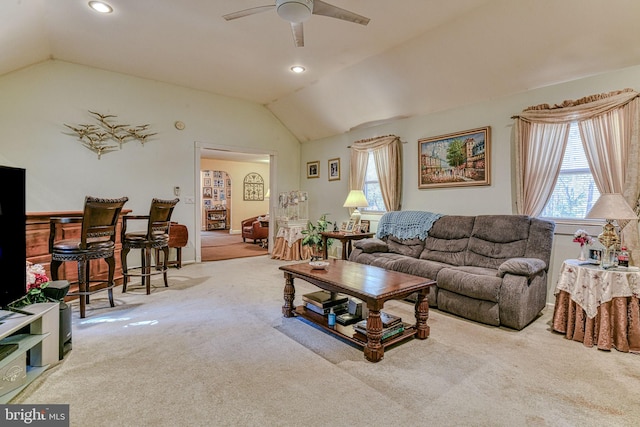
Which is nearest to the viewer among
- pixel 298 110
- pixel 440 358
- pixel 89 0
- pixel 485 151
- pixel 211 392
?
pixel 211 392

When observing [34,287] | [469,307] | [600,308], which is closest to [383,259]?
[469,307]

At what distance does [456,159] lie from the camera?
4.14m

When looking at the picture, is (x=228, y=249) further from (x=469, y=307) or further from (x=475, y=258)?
(x=469, y=307)

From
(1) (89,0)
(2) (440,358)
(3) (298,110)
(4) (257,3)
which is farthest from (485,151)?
(1) (89,0)

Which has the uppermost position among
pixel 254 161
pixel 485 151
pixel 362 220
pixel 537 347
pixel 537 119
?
pixel 254 161

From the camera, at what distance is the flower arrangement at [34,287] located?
2.03 meters

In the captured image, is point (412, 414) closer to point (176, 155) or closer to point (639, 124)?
point (639, 124)

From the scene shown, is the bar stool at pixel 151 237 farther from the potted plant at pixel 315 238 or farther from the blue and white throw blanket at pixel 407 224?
the blue and white throw blanket at pixel 407 224

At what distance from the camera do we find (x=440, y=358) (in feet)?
7.16

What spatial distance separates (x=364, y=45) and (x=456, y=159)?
1874 mm

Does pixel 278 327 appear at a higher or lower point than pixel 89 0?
lower

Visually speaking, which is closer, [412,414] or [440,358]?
[412,414]

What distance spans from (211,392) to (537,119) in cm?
393

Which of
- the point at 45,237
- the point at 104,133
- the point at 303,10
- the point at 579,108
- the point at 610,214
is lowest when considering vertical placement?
the point at 45,237
